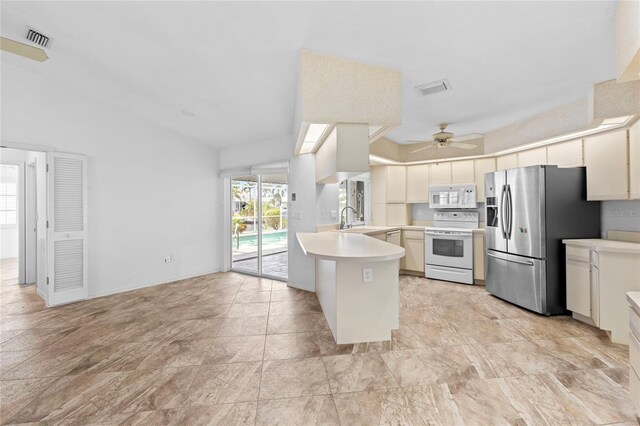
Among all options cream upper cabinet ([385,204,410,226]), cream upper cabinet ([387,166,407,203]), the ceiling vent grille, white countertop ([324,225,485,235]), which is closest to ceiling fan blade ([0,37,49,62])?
the ceiling vent grille

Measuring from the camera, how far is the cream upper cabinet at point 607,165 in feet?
9.94

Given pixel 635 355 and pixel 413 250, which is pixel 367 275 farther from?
pixel 413 250

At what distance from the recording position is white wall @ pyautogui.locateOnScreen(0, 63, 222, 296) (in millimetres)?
3809

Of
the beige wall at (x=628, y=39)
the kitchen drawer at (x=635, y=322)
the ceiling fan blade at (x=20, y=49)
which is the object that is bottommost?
the kitchen drawer at (x=635, y=322)

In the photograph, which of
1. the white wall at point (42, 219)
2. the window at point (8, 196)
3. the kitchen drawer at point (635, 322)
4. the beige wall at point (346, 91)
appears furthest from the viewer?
the window at point (8, 196)

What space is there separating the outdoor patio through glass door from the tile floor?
6.36 feet

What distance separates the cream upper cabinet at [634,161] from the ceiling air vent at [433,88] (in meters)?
1.89

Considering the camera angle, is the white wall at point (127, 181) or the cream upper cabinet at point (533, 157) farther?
the cream upper cabinet at point (533, 157)

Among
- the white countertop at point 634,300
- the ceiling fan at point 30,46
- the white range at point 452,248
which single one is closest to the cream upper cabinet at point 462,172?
the white range at point 452,248

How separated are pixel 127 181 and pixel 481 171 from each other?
19.4 feet

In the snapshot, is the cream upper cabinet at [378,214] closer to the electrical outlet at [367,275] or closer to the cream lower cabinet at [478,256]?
the cream lower cabinet at [478,256]

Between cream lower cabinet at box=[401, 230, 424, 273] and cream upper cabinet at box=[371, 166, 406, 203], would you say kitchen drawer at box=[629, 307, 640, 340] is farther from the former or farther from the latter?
cream upper cabinet at box=[371, 166, 406, 203]

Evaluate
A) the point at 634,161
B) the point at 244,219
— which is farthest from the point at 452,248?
the point at 244,219

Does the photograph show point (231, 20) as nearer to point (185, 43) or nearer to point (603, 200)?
point (185, 43)
